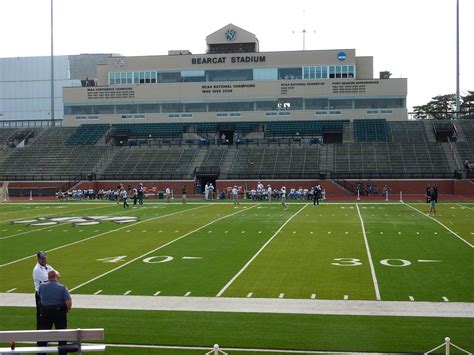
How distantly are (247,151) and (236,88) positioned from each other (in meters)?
9.62

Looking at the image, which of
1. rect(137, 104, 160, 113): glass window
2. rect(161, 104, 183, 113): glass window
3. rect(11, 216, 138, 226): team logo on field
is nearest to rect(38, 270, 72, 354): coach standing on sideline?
rect(11, 216, 138, 226): team logo on field

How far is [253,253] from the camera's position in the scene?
22719 millimetres

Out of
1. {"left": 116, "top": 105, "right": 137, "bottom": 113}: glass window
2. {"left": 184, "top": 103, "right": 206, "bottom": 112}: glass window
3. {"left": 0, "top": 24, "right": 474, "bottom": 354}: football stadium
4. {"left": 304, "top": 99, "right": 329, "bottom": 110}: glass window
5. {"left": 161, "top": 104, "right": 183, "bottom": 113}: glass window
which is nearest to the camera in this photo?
{"left": 0, "top": 24, "right": 474, "bottom": 354}: football stadium

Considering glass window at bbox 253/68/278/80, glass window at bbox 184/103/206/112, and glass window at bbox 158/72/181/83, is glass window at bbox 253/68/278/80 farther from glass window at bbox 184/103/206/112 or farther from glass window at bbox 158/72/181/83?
glass window at bbox 158/72/181/83

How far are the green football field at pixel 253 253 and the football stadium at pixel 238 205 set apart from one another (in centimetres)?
10

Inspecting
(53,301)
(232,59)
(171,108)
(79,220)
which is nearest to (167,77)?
(171,108)

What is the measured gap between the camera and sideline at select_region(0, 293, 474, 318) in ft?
47.1

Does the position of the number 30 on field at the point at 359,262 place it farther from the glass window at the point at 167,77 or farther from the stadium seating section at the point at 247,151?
the glass window at the point at 167,77

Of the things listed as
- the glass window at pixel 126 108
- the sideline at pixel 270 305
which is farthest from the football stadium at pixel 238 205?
the glass window at pixel 126 108

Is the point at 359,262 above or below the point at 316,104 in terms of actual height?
below

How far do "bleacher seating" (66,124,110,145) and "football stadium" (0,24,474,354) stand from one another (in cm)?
28

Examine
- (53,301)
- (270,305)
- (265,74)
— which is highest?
(265,74)

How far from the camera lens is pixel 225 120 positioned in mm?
74500

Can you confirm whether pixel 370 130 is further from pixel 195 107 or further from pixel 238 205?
pixel 238 205
